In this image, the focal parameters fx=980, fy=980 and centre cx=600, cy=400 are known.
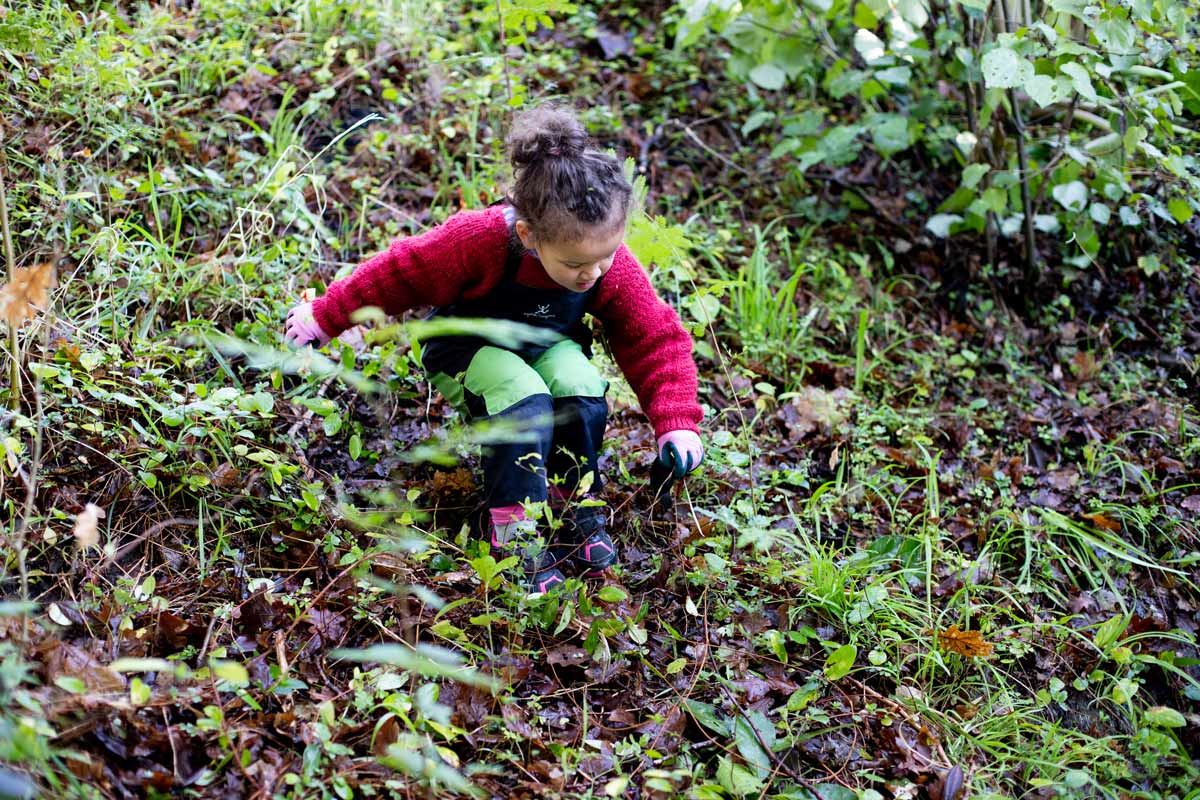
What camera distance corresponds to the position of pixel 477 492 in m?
2.85

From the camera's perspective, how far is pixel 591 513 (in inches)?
106

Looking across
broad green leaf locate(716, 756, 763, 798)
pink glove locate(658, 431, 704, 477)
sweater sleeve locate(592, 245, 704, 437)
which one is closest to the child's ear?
sweater sleeve locate(592, 245, 704, 437)

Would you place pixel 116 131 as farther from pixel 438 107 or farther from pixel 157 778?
pixel 157 778

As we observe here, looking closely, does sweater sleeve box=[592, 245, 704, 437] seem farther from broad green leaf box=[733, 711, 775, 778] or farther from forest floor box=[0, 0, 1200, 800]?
broad green leaf box=[733, 711, 775, 778]

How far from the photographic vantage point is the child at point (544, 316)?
8.04 ft

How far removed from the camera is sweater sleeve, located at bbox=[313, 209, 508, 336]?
102 inches

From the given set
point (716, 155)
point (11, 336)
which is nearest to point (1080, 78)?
point (716, 155)

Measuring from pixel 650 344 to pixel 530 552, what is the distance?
0.76 m

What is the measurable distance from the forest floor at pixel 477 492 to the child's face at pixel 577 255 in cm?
50

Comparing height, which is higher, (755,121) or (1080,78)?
(1080,78)

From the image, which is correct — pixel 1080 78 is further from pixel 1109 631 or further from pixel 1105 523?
pixel 1109 631

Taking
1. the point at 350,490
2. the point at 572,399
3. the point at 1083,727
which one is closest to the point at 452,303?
the point at 572,399

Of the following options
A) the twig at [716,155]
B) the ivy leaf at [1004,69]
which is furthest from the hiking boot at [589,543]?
the twig at [716,155]

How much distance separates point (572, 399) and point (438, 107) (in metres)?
2.02
